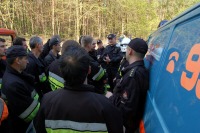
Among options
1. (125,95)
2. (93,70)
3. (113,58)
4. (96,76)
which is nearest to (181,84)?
(125,95)

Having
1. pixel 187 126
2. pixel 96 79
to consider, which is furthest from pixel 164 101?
pixel 96 79

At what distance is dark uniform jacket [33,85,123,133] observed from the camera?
1545mm

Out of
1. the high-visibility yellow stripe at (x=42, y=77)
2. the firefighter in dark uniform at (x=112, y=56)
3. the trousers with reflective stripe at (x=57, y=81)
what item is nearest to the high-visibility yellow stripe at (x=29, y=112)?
the trousers with reflective stripe at (x=57, y=81)

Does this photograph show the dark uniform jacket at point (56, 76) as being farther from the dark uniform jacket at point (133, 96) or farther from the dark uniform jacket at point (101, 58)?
the dark uniform jacket at point (101, 58)

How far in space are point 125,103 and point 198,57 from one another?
1.24 m

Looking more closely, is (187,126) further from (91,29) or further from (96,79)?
(91,29)

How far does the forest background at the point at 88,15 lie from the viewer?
2341 centimetres

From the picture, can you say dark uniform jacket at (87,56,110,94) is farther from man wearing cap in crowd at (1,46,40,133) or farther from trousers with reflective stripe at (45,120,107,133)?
trousers with reflective stripe at (45,120,107,133)

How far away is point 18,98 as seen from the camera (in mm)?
2604

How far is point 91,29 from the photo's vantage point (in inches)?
1419

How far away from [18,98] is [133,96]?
4.09ft

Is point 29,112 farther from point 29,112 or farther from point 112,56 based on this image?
point 112,56

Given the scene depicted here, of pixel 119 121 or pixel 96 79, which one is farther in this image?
pixel 96 79

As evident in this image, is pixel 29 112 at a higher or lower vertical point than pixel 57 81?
lower
